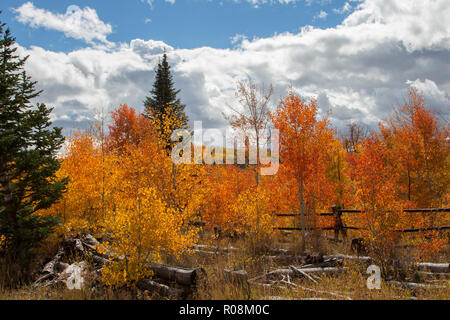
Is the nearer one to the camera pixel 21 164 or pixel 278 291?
pixel 278 291

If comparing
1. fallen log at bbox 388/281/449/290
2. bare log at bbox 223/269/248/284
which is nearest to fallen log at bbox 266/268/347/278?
fallen log at bbox 388/281/449/290

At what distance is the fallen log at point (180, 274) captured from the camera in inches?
280

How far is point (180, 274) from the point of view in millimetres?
7230

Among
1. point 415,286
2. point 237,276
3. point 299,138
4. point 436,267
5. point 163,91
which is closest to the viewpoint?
point 237,276

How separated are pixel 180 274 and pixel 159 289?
658mm

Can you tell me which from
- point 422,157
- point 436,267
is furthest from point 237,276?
point 422,157

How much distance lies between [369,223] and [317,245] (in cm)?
311

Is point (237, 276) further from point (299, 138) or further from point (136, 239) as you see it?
point (299, 138)

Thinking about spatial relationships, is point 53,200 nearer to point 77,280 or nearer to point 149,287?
point 77,280

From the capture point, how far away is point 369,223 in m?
10.3

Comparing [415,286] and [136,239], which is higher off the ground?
[136,239]

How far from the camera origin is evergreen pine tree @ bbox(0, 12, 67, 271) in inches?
389

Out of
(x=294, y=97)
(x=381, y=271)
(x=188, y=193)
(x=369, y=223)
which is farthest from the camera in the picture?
(x=188, y=193)
